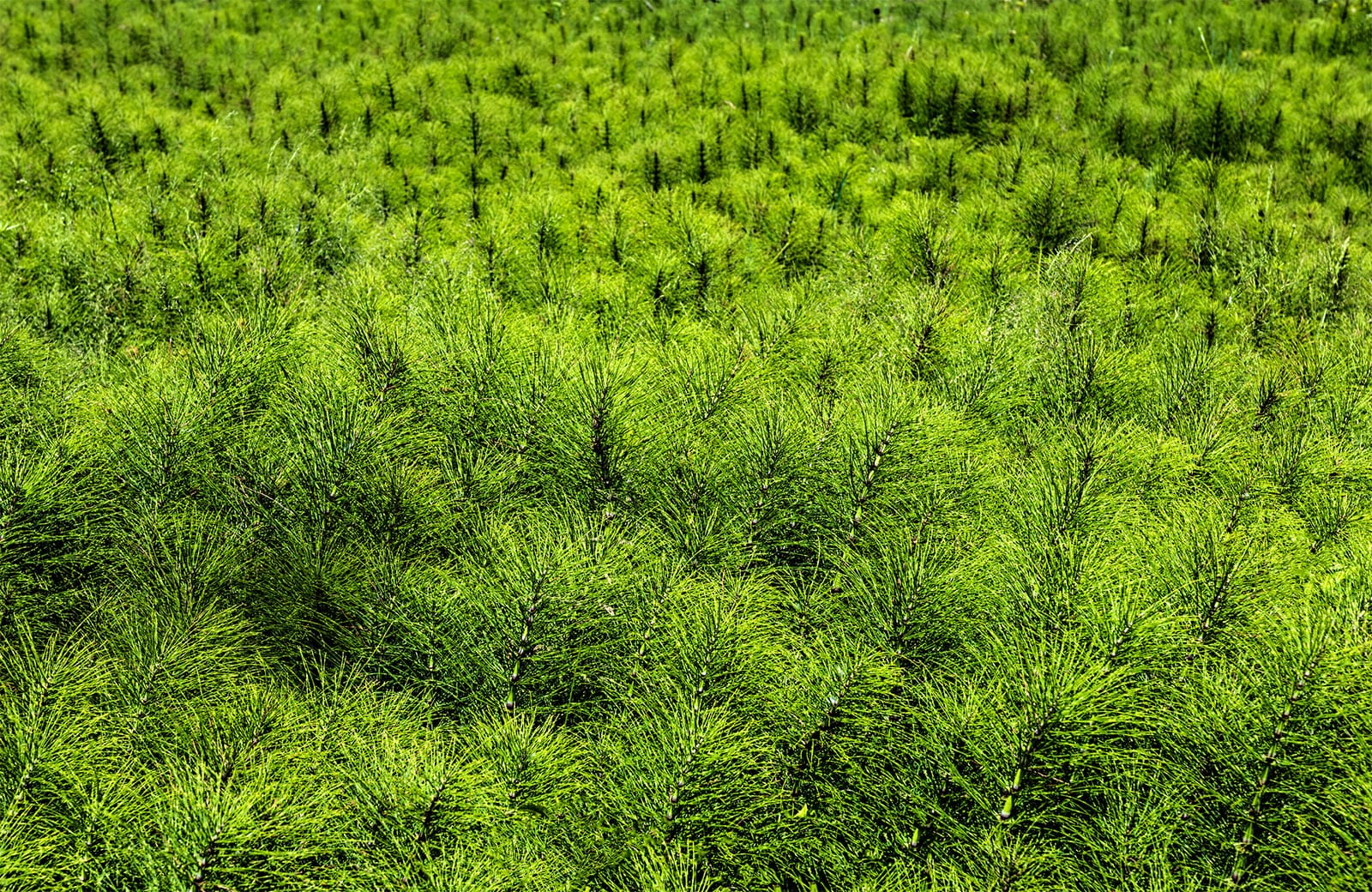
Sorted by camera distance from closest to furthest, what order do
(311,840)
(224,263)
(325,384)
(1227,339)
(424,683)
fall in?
(311,840) → (424,683) → (325,384) → (1227,339) → (224,263)

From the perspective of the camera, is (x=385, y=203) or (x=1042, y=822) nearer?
(x=1042, y=822)

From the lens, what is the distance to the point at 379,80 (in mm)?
3941

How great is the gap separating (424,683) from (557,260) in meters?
1.51

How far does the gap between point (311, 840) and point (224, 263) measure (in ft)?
6.38

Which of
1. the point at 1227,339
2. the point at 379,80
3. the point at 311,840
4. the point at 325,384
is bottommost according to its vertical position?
the point at 311,840

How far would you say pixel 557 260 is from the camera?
2658mm

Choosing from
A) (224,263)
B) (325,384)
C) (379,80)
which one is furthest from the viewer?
(379,80)

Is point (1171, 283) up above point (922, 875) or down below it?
above

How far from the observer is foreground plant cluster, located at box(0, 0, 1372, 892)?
1.11 metres

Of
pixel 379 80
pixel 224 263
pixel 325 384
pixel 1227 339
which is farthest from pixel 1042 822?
pixel 379 80

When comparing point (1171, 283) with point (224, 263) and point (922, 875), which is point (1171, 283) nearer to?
point (922, 875)

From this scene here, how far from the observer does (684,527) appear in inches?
64.4

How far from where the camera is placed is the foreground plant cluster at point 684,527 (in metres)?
1.11

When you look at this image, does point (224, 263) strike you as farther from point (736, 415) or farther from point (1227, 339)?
point (1227, 339)
